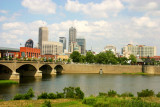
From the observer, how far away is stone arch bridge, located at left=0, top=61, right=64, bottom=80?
77.9m

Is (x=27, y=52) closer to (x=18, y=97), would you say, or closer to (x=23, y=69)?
(x=23, y=69)

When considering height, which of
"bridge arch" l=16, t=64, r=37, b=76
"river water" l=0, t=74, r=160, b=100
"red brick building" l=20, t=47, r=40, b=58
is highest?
"red brick building" l=20, t=47, r=40, b=58

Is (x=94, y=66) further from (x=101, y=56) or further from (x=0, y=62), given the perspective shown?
(x=0, y=62)

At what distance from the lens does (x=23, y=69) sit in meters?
103

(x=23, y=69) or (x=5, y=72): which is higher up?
(x=23, y=69)

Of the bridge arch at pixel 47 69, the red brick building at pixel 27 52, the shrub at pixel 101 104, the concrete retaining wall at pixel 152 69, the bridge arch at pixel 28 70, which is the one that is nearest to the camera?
the shrub at pixel 101 104

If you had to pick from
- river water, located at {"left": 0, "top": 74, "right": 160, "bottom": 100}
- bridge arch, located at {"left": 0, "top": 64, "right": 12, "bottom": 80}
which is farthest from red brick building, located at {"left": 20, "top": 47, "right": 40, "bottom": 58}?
river water, located at {"left": 0, "top": 74, "right": 160, "bottom": 100}

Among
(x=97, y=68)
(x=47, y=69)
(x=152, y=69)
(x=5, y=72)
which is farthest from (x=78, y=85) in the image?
(x=152, y=69)

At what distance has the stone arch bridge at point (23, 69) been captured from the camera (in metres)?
77.9

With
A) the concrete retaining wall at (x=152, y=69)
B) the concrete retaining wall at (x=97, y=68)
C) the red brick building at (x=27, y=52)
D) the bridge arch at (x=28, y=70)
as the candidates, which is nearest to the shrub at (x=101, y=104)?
the bridge arch at (x=28, y=70)

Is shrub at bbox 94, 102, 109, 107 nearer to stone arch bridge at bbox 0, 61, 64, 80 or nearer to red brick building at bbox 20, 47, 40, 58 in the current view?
stone arch bridge at bbox 0, 61, 64, 80

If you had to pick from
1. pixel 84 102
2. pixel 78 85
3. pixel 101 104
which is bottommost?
pixel 78 85

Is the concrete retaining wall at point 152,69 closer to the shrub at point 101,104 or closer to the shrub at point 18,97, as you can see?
the shrub at point 18,97

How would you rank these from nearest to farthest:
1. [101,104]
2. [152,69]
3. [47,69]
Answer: [101,104] < [47,69] < [152,69]
